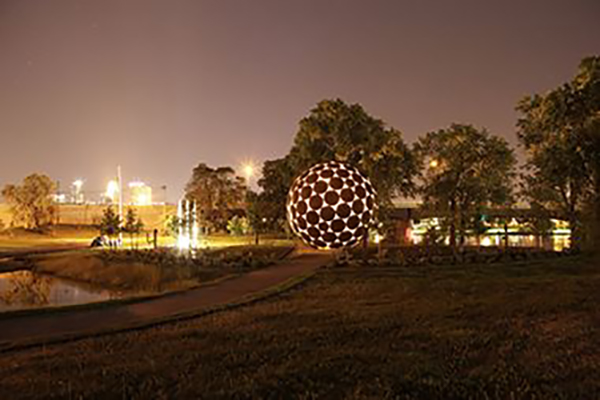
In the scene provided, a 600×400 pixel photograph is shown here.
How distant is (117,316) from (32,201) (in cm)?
7955

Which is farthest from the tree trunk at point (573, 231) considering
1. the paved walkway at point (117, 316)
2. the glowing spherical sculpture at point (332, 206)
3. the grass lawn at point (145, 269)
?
the glowing spherical sculpture at point (332, 206)

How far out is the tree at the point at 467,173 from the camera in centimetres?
2973

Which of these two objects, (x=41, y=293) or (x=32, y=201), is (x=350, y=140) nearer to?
(x=41, y=293)

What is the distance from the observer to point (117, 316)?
11.4m

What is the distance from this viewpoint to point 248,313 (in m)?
10.8

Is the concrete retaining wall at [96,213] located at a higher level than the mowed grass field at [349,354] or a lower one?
higher

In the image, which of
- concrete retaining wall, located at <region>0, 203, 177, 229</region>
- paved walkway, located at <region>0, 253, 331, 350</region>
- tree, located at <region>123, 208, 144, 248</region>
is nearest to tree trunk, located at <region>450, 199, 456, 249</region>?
paved walkway, located at <region>0, 253, 331, 350</region>

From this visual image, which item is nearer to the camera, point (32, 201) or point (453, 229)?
point (453, 229)

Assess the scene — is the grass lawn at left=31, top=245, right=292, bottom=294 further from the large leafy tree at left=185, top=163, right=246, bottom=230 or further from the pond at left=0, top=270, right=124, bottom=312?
the large leafy tree at left=185, top=163, right=246, bottom=230

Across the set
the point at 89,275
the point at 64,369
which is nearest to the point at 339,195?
the point at 64,369

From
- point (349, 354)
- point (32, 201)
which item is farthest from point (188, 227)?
point (32, 201)

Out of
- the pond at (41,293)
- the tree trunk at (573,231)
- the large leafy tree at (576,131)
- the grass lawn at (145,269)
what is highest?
the large leafy tree at (576,131)

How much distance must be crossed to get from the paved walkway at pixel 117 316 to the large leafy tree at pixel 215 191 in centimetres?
5482

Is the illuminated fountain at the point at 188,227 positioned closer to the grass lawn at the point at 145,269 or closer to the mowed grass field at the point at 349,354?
the grass lawn at the point at 145,269
